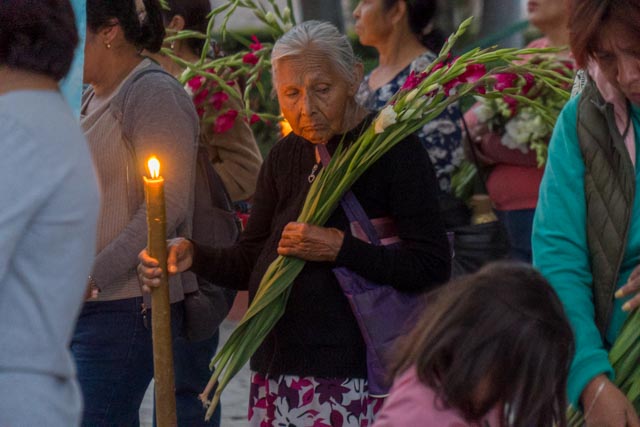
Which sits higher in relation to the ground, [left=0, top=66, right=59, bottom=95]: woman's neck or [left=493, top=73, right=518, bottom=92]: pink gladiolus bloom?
[left=0, top=66, right=59, bottom=95]: woman's neck

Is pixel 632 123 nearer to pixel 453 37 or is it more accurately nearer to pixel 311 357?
pixel 453 37

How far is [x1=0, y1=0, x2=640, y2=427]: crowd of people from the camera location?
2369mm

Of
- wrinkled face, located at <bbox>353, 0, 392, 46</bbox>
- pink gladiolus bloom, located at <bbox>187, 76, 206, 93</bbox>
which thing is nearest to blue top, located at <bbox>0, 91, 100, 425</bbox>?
pink gladiolus bloom, located at <bbox>187, 76, 206, 93</bbox>

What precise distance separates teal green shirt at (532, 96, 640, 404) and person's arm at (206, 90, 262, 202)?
6.84 ft

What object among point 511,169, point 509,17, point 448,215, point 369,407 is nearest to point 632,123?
point 369,407

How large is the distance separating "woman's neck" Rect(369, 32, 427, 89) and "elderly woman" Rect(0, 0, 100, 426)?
322cm

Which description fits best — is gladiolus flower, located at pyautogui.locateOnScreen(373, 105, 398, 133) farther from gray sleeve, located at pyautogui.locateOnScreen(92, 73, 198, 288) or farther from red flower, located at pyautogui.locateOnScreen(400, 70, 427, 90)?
gray sleeve, located at pyautogui.locateOnScreen(92, 73, 198, 288)

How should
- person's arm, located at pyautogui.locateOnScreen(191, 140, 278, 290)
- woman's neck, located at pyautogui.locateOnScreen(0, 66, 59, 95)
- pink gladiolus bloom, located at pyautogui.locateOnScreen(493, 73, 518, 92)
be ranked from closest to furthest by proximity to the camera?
woman's neck, located at pyautogui.locateOnScreen(0, 66, 59, 95)
person's arm, located at pyautogui.locateOnScreen(191, 140, 278, 290)
pink gladiolus bloom, located at pyautogui.locateOnScreen(493, 73, 518, 92)

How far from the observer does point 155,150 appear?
3.76m

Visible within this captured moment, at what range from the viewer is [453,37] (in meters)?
3.56

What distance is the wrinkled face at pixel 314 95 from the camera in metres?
3.48

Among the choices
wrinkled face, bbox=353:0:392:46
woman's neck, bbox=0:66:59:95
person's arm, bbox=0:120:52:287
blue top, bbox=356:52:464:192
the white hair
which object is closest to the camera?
person's arm, bbox=0:120:52:287

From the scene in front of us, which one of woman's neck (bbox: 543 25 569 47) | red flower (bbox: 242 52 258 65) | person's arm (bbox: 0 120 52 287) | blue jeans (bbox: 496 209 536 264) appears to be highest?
person's arm (bbox: 0 120 52 287)

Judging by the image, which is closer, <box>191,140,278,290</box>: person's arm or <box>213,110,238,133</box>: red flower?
<box>191,140,278,290</box>: person's arm
